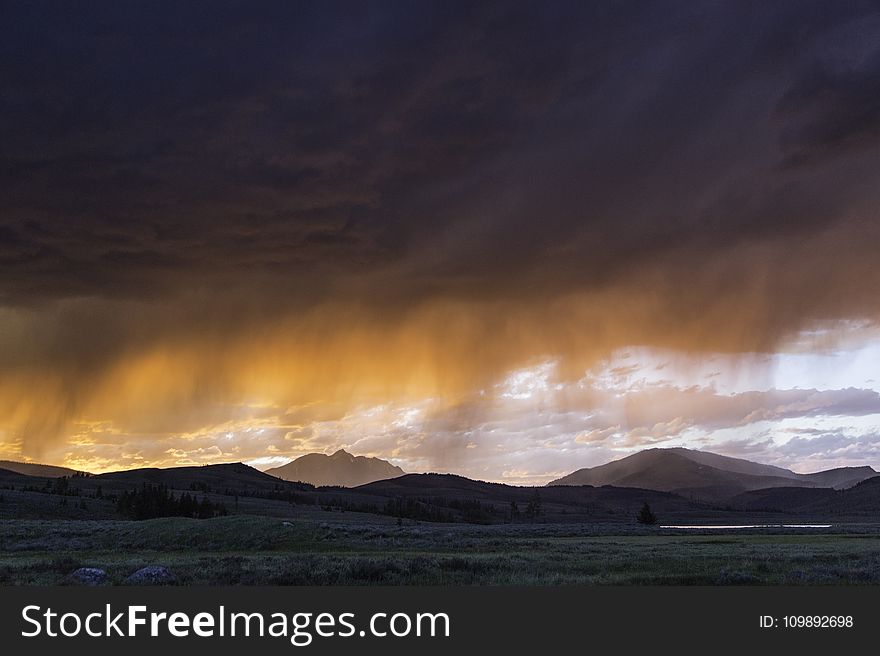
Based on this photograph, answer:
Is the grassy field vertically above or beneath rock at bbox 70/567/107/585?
beneath

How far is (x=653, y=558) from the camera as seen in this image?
41.8 metres

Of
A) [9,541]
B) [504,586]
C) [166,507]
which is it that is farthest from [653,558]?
[166,507]

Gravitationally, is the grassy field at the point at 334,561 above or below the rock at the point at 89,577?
below

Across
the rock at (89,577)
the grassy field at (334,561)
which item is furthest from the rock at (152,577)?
the rock at (89,577)

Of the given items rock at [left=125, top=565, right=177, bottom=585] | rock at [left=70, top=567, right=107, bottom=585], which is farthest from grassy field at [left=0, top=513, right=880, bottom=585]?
rock at [left=125, top=565, right=177, bottom=585]

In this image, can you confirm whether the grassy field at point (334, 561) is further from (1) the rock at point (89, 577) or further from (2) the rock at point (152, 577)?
(2) the rock at point (152, 577)

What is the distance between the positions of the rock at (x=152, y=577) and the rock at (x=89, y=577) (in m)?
1.18

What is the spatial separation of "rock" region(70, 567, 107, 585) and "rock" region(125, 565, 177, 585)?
118cm

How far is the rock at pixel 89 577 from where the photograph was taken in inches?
1120

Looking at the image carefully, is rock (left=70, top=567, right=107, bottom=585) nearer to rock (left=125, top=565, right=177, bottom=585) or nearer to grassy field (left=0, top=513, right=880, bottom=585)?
grassy field (left=0, top=513, right=880, bottom=585)

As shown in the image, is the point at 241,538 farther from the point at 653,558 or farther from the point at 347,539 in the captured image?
the point at 653,558

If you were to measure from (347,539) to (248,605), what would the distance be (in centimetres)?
4045

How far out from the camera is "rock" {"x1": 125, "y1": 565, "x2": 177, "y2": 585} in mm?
28506

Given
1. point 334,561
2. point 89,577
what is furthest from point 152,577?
point 334,561
